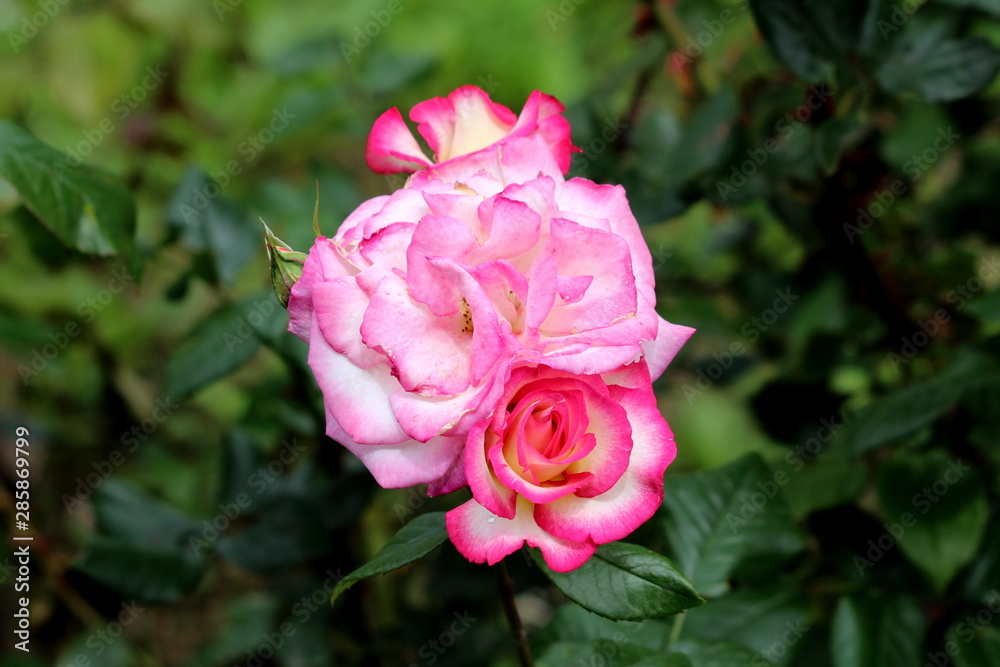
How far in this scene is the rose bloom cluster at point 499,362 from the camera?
41 cm

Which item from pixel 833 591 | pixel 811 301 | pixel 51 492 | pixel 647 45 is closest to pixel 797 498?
pixel 833 591

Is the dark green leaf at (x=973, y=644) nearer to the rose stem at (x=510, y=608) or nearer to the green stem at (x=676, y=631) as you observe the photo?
the green stem at (x=676, y=631)

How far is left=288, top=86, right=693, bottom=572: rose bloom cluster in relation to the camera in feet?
1.36

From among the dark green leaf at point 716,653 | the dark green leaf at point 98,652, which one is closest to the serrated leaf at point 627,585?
the dark green leaf at point 716,653

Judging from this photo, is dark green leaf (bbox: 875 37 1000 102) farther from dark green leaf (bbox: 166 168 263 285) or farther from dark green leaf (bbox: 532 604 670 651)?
dark green leaf (bbox: 166 168 263 285)

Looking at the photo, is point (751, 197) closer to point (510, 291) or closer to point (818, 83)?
point (818, 83)

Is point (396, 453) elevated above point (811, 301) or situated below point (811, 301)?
above

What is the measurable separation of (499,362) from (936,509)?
0.56 m

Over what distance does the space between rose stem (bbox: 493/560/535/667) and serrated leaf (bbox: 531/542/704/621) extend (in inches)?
1.2

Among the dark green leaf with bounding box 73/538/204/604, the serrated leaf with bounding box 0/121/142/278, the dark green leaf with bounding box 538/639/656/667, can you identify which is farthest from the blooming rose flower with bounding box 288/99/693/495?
the dark green leaf with bounding box 73/538/204/604

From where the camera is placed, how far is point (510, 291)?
0.44 meters

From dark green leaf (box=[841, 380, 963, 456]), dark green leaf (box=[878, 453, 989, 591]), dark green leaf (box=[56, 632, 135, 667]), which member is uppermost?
dark green leaf (box=[841, 380, 963, 456])

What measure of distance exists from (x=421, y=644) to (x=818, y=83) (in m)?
0.78

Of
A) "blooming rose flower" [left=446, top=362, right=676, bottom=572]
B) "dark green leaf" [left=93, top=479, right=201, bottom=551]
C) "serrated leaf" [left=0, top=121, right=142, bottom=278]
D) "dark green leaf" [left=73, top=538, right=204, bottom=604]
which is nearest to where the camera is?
"blooming rose flower" [left=446, top=362, right=676, bottom=572]
